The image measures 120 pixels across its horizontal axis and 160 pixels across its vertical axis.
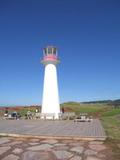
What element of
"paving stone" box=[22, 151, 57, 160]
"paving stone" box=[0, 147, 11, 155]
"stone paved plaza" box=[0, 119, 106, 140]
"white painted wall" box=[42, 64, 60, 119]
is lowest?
"paving stone" box=[22, 151, 57, 160]

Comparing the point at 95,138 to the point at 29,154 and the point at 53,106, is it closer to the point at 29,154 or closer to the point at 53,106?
the point at 29,154

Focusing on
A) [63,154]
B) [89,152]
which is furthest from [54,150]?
[89,152]

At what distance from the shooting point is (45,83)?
20484 mm

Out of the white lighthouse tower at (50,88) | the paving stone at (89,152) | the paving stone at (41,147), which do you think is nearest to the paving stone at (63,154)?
the paving stone at (89,152)

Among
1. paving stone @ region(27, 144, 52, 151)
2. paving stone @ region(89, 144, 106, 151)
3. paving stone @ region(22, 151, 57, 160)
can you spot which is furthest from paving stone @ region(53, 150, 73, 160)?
paving stone @ region(89, 144, 106, 151)

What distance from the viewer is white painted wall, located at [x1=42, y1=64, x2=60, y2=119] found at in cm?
2028

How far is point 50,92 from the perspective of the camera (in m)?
20.3

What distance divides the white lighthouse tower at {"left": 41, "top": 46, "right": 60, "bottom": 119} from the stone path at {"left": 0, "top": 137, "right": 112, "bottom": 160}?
11194 mm

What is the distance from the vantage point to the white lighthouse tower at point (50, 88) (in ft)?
66.5

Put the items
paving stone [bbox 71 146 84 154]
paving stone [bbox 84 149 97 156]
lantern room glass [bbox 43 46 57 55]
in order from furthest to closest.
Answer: lantern room glass [bbox 43 46 57 55]
paving stone [bbox 71 146 84 154]
paving stone [bbox 84 149 97 156]

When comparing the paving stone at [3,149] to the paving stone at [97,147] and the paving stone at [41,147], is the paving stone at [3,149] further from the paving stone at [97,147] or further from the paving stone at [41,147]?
the paving stone at [97,147]

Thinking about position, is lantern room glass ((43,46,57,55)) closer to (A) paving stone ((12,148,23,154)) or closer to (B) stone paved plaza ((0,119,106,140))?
(B) stone paved plaza ((0,119,106,140))

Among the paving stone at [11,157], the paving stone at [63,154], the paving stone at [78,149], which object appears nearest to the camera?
the paving stone at [11,157]

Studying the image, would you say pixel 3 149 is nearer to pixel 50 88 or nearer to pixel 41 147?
pixel 41 147
